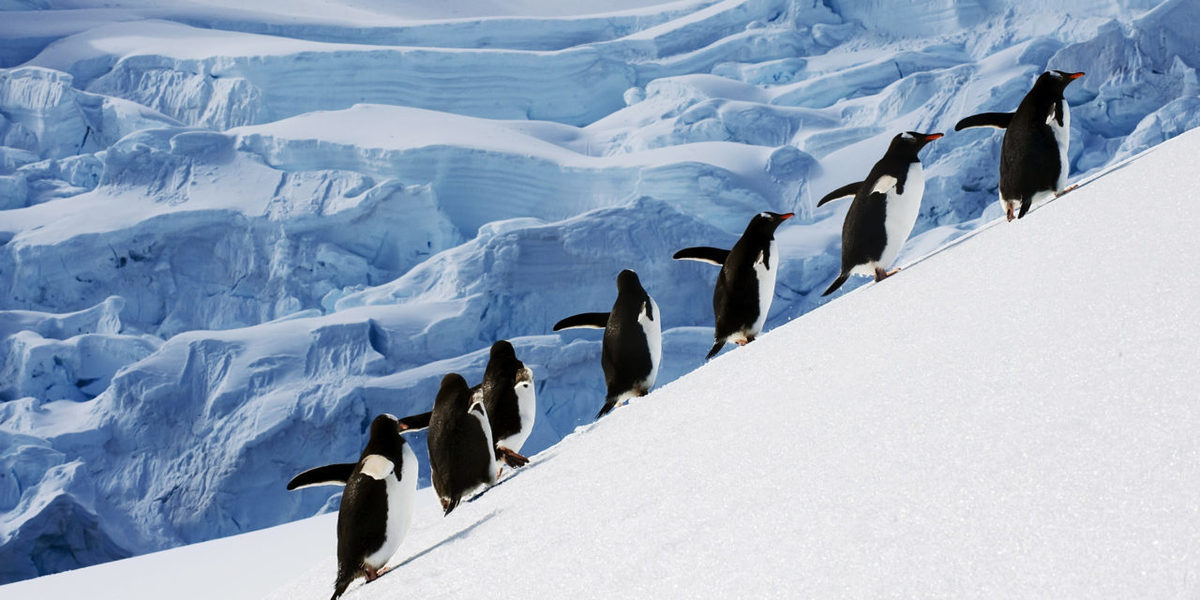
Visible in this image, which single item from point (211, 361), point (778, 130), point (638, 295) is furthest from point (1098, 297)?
point (778, 130)

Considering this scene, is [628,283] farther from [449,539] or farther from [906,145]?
[449,539]

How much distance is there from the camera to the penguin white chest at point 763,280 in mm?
3414

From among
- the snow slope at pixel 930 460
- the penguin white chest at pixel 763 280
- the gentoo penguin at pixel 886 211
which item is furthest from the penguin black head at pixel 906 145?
the snow slope at pixel 930 460

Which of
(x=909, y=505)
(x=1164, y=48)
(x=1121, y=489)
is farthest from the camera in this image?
(x=1164, y=48)

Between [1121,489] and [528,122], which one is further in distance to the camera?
[528,122]

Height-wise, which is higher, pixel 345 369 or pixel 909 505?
pixel 909 505

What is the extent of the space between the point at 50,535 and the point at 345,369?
2634mm

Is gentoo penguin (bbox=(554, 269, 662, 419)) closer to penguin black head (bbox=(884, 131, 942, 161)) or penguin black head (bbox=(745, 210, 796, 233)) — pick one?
penguin black head (bbox=(745, 210, 796, 233))

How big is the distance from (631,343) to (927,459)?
2.23 metres

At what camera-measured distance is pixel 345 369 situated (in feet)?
31.5

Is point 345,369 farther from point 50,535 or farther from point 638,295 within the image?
point 638,295

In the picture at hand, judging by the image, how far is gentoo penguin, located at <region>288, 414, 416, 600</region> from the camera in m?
2.24

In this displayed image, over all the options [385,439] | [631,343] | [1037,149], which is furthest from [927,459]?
[631,343]

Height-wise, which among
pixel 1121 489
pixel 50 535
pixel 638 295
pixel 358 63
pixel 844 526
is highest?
pixel 1121 489
